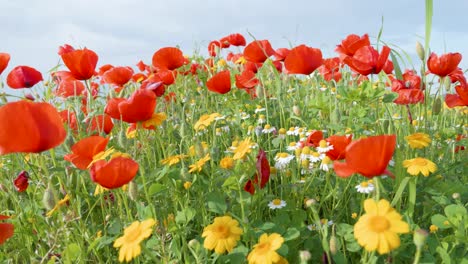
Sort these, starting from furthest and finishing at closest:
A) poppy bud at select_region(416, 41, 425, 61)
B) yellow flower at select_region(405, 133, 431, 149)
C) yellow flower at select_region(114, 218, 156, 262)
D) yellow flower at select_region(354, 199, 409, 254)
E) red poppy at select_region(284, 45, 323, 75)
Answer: red poppy at select_region(284, 45, 323, 75) → poppy bud at select_region(416, 41, 425, 61) → yellow flower at select_region(405, 133, 431, 149) → yellow flower at select_region(114, 218, 156, 262) → yellow flower at select_region(354, 199, 409, 254)

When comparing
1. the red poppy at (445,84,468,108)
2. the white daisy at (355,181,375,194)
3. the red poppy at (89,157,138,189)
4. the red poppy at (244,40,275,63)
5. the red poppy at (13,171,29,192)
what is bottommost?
the red poppy at (13,171,29,192)

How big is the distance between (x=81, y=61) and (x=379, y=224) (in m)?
1.72

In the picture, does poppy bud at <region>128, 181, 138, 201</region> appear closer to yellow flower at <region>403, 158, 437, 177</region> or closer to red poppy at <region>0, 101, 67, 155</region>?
red poppy at <region>0, 101, 67, 155</region>

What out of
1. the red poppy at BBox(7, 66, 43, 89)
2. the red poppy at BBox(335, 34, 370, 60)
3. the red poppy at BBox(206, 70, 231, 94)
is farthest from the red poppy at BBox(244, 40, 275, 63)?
the red poppy at BBox(7, 66, 43, 89)

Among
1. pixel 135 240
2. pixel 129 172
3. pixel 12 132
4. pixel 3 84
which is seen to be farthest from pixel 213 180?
pixel 3 84

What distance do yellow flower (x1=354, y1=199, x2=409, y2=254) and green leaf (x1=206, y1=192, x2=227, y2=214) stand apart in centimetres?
67

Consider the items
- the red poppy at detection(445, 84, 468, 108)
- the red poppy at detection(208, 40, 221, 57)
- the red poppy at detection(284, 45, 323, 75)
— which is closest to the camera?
the red poppy at detection(445, 84, 468, 108)

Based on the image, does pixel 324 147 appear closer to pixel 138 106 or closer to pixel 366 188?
pixel 366 188

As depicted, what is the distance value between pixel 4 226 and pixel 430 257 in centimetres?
142

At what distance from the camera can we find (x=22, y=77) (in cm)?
296

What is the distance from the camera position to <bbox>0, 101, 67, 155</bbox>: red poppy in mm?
1535

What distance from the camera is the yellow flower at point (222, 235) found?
5.16 feet

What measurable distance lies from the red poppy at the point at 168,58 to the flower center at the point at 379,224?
2172 mm

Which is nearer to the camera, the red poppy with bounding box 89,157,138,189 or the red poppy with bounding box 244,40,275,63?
the red poppy with bounding box 89,157,138,189
